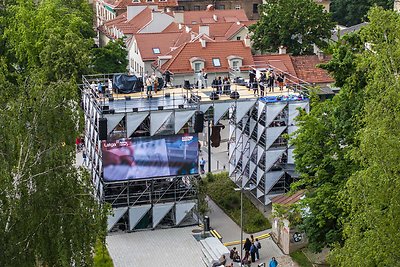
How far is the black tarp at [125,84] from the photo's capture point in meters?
45.8

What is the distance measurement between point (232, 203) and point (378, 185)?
2195 centimetres

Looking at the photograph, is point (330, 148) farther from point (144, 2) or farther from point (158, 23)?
point (144, 2)

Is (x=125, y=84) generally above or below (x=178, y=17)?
below

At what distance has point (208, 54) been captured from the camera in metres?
65.3

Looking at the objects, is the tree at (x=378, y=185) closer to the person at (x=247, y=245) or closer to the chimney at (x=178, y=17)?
the person at (x=247, y=245)

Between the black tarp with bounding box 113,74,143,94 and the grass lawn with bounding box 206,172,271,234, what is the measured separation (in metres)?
7.70

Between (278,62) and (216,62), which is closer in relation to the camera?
(216,62)

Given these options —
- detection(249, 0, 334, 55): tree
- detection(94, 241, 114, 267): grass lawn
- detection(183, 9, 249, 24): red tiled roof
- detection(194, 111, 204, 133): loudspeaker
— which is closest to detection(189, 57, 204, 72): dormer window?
detection(249, 0, 334, 55): tree

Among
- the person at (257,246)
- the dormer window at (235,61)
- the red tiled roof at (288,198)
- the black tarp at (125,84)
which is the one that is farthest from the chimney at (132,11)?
the person at (257,246)

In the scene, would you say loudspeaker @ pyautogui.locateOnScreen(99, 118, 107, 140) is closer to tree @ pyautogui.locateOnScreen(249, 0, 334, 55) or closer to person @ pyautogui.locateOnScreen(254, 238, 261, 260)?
person @ pyautogui.locateOnScreen(254, 238, 261, 260)

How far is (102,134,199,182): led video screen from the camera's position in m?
41.5

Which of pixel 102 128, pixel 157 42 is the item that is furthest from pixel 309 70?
pixel 102 128

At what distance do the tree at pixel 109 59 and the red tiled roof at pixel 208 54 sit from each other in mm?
5025

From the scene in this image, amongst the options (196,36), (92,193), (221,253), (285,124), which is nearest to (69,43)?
(196,36)
